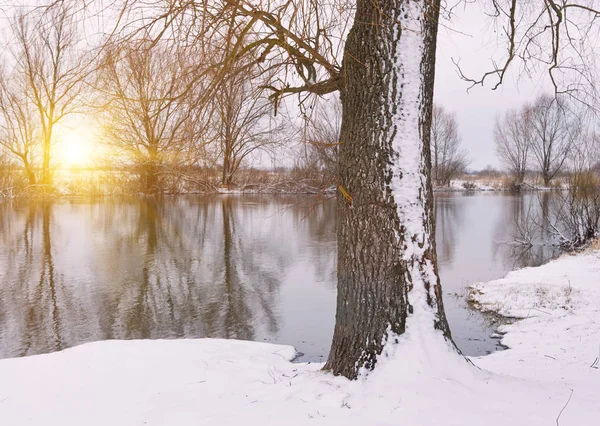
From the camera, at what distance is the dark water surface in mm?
6059

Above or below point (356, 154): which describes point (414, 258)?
below

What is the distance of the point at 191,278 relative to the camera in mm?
8930

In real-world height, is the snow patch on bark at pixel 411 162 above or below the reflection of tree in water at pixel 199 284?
above

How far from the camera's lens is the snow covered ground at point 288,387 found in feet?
8.07

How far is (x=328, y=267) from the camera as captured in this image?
9.97 meters

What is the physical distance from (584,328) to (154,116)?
5.29 metres

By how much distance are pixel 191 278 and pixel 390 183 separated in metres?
6.77

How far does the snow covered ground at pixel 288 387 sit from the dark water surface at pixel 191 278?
1169 mm

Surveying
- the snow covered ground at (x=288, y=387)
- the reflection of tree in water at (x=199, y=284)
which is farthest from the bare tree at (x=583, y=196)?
the snow covered ground at (x=288, y=387)

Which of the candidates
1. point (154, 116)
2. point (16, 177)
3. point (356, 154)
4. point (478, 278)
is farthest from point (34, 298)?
point (16, 177)

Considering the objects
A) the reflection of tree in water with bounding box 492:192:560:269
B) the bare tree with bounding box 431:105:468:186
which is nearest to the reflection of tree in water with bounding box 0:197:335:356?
the reflection of tree in water with bounding box 492:192:560:269

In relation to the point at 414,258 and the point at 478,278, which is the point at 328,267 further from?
the point at 414,258

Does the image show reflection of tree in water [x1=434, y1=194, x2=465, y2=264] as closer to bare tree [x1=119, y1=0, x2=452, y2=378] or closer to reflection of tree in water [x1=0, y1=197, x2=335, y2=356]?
reflection of tree in water [x1=0, y1=197, x2=335, y2=356]

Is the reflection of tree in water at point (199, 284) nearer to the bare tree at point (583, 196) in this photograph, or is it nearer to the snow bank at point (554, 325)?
the snow bank at point (554, 325)
